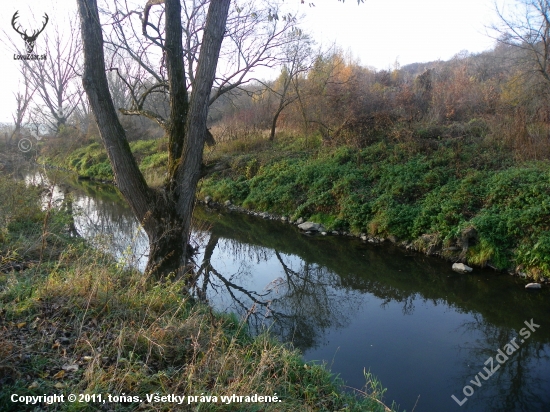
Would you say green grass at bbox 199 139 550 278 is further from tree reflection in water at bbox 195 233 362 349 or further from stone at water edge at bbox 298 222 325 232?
tree reflection in water at bbox 195 233 362 349

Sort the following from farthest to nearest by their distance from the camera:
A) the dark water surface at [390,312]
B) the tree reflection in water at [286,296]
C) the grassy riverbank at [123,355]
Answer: the tree reflection in water at [286,296] < the dark water surface at [390,312] < the grassy riverbank at [123,355]

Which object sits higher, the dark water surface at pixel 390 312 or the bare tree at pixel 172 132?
the bare tree at pixel 172 132

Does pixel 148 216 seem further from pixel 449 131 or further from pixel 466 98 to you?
pixel 466 98

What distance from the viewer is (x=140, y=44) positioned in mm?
7070

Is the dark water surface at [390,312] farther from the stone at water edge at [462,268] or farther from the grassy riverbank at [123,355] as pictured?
the grassy riverbank at [123,355]

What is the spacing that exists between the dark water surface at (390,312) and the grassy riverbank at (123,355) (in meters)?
0.79

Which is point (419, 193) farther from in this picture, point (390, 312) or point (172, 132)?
point (172, 132)

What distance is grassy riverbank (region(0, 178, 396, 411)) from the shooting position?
2.95m

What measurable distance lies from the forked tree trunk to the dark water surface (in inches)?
23.5

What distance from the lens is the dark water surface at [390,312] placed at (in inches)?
197

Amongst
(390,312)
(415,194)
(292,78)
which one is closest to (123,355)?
(390,312)

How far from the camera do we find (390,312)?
23.1ft

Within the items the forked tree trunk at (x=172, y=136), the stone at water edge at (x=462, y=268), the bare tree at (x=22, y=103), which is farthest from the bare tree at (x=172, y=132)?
the bare tree at (x=22, y=103)

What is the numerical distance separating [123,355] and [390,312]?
4.93 metres
